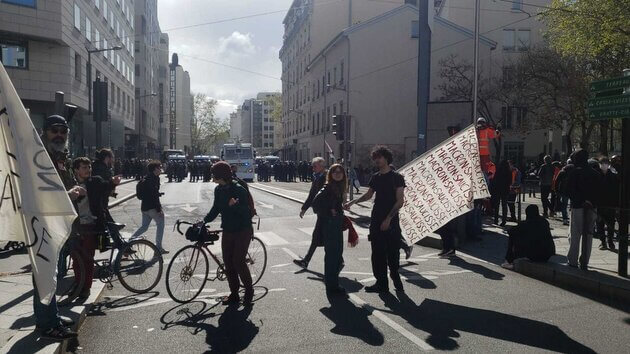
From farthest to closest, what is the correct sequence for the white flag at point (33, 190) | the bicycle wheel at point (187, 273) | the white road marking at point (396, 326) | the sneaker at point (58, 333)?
the bicycle wheel at point (187, 273)
the white road marking at point (396, 326)
the sneaker at point (58, 333)
the white flag at point (33, 190)

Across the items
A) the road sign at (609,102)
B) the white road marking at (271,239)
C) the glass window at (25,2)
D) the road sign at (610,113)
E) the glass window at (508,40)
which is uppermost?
the glass window at (508,40)

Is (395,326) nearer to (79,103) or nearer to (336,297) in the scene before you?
(336,297)

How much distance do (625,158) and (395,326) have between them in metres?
4.56

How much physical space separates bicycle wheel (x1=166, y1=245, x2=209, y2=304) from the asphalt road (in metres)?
0.15

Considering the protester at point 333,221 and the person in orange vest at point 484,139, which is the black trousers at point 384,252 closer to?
the protester at point 333,221

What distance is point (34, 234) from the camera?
4.18 m

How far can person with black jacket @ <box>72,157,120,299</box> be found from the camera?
6.46 metres

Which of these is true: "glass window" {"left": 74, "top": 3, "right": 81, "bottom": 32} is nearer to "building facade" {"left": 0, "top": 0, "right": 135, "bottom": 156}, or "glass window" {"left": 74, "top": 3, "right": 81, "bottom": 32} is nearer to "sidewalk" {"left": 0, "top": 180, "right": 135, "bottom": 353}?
"building facade" {"left": 0, "top": 0, "right": 135, "bottom": 156}

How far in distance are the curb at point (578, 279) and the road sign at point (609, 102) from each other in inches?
96.0

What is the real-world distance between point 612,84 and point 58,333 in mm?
7793

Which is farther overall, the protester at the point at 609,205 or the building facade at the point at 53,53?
the building facade at the point at 53,53

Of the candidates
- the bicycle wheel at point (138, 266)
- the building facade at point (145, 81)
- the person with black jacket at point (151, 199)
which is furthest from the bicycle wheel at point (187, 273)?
the building facade at point (145, 81)

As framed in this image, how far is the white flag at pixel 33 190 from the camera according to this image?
419cm

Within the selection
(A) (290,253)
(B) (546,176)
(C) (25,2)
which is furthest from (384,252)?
(C) (25,2)
